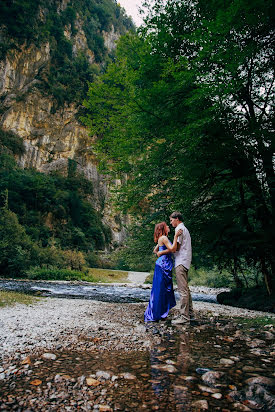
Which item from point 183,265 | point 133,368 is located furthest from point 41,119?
point 133,368

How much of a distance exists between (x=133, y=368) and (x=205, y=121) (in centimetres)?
551

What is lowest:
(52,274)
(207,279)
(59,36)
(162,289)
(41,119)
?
(52,274)

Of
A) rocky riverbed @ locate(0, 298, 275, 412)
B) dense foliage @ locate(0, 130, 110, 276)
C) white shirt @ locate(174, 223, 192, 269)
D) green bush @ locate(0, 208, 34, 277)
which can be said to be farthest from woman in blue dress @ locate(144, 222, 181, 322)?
dense foliage @ locate(0, 130, 110, 276)

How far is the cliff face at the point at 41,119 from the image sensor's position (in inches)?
2160

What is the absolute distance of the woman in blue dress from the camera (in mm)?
5289

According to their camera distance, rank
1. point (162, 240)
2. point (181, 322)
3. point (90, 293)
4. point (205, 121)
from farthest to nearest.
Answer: point (90, 293), point (205, 121), point (162, 240), point (181, 322)

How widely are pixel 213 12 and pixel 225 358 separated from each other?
9.73 m

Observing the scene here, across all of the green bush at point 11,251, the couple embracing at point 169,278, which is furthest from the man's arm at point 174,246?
the green bush at point 11,251

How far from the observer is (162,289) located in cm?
538

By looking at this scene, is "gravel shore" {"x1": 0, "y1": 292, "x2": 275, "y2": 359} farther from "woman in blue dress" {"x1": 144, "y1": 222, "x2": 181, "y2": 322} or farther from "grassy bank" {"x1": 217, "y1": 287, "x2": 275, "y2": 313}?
"grassy bank" {"x1": 217, "y1": 287, "x2": 275, "y2": 313}

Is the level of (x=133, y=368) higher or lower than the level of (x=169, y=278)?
lower

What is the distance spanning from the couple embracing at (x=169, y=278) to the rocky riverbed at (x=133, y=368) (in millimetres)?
716

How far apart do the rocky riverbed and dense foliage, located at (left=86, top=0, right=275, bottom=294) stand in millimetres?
4573

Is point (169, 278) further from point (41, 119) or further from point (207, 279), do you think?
point (41, 119)
